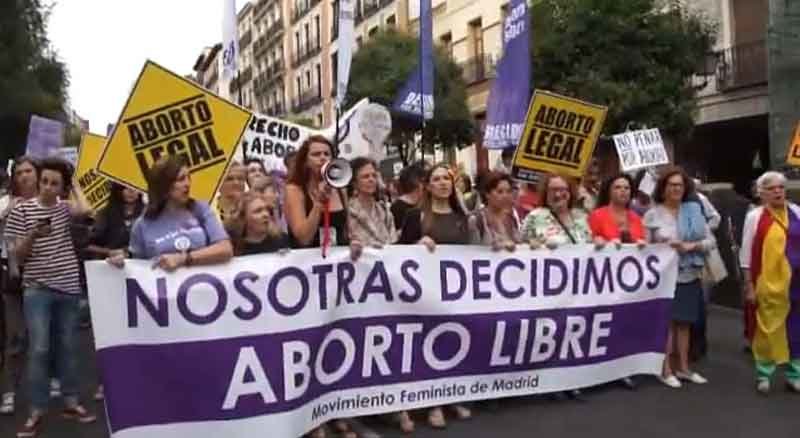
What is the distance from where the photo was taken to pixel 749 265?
7.12 meters

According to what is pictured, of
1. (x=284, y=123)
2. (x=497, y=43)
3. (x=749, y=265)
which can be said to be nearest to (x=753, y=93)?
(x=497, y=43)

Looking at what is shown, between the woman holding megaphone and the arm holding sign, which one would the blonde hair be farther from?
the arm holding sign

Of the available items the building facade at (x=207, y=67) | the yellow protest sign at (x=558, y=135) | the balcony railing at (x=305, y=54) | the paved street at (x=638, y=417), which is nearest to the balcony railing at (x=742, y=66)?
the yellow protest sign at (x=558, y=135)

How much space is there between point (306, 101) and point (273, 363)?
5814 cm

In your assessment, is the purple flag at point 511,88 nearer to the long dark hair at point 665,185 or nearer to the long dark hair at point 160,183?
the long dark hair at point 665,185

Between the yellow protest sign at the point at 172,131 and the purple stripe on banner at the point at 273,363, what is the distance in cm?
144

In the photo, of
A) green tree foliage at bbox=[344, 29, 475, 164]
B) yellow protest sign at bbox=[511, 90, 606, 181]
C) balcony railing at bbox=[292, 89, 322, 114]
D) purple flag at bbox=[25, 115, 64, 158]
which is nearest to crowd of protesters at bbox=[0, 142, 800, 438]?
yellow protest sign at bbox=[511, 90, 606, 181]

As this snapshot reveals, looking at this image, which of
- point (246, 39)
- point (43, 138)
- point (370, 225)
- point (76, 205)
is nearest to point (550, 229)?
point (370, 225)

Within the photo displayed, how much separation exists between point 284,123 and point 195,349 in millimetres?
6193

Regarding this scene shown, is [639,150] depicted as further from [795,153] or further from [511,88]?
[795,153]

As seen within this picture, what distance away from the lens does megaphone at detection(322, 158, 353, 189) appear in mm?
5621

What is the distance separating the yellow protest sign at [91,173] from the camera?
9.37m

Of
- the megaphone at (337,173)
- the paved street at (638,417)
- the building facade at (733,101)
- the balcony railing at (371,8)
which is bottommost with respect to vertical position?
the paved street at (638,417)

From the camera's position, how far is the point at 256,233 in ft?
18.9
